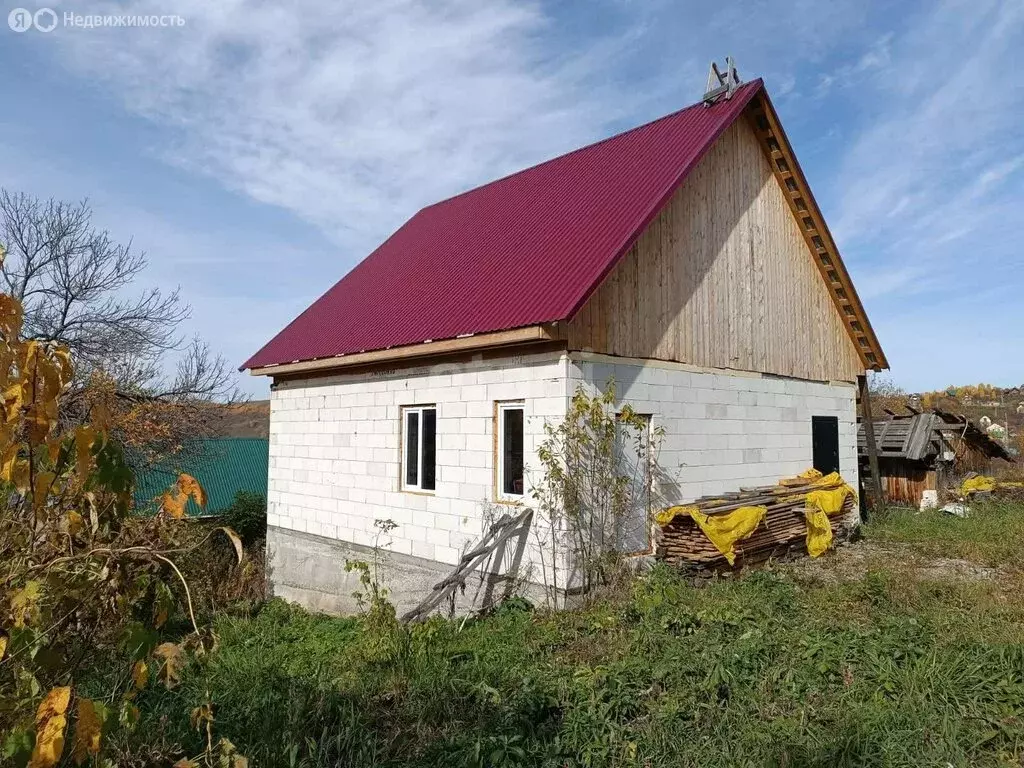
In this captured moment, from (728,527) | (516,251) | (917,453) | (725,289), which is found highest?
(516,251)

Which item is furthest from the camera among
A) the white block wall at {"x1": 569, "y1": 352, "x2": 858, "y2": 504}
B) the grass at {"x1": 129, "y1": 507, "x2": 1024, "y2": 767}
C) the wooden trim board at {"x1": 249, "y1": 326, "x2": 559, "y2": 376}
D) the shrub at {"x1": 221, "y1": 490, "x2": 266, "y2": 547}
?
the shrub at {"x1": 221, "y1": 490, "x2": 266, "y2": 547}

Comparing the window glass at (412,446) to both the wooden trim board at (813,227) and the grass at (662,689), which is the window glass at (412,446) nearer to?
the grass at (662,689)

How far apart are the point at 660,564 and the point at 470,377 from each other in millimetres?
3631

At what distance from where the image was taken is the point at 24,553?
237cm

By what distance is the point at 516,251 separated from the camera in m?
11.4

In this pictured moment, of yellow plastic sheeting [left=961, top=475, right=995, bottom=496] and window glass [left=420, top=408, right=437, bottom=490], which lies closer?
window glass [left=420, top=408, right=437, bottom=490]

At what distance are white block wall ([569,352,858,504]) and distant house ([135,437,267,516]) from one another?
41.4ft

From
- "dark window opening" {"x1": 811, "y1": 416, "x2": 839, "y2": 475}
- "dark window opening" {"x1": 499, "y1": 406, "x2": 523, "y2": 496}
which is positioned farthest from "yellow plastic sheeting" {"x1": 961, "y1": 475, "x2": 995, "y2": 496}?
"dark window opening" {"x1": 499, "y1": 406, "x2": 523, "y2": 496}

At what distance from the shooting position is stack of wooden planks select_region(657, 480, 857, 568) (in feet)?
30.7

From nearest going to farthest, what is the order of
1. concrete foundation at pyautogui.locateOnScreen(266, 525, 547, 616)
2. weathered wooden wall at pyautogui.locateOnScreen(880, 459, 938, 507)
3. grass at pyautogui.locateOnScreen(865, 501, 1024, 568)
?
concrete foundation at pyautogui.locateOnScreen(266, 525, 547, 616)
grass at pyautogui.locateOnScreen(865, 501, 1024, 568)
weathered wooden wall at pyautogui.locateOnScreen(880, 459, 938, 507)

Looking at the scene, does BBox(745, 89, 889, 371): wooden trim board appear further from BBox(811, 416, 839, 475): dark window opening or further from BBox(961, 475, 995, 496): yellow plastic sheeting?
BBox(961, 475, 995, 496): yellow plastic sheeting

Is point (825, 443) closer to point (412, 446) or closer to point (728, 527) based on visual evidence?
point (728, 527)

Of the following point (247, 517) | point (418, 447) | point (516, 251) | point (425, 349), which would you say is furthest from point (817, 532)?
point (247, 517)

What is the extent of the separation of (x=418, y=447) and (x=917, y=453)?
42.7ft
